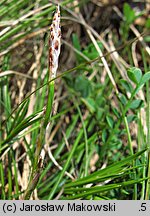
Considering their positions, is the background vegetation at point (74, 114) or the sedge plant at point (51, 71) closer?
the sedge plant at point (51, 71)

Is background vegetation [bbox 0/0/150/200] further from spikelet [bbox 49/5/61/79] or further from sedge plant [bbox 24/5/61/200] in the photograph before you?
spikelet [bbox 49/5/61/79]

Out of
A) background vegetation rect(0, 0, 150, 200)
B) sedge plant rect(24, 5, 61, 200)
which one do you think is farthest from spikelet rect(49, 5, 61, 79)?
background vegetation rect(0, 0, 150, 200)

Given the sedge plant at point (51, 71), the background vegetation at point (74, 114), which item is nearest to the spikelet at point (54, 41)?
the sedge plant at point (51, 71)

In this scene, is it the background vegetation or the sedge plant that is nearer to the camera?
the sedge plant

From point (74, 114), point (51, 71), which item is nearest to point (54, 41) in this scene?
point (51, 71)

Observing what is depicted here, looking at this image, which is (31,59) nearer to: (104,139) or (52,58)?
(104,139)

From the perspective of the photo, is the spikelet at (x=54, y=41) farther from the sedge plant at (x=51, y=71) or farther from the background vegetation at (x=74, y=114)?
the background vegetation at (x=74, y=114)

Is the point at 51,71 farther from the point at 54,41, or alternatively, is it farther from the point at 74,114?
the point at 74,114
